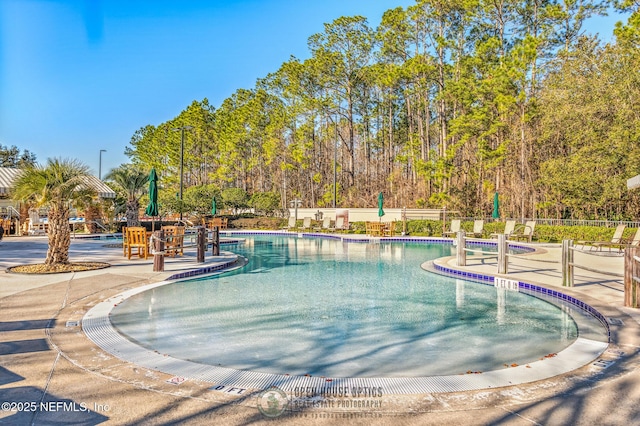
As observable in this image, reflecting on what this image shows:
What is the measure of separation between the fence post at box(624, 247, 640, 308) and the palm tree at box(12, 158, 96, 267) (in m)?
9.69

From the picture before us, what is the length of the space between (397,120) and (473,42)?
10367 millimetres

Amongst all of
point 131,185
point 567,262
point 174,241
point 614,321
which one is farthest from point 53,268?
point 567,262

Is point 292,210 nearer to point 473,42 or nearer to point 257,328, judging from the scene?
point 473,42

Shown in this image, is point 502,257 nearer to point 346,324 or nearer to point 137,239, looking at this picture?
point 346,324

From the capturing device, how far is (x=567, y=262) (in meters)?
6.74

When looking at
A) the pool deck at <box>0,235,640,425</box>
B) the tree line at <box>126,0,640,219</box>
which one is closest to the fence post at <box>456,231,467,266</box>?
the pool deck at <box>0,235,640,425</box>

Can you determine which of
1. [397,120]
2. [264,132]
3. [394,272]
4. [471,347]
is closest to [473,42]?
[397,120]

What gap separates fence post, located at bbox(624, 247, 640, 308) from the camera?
204 inches

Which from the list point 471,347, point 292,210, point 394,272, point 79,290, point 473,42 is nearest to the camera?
point 471,347

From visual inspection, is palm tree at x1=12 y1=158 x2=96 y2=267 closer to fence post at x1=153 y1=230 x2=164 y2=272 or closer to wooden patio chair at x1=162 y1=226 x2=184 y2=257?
fence post at x1=153 y1=230 x2=164 y2=272

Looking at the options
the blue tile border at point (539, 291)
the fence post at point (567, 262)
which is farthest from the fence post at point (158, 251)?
the fence post at point (567, 262)

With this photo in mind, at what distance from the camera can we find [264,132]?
3675 centimetres

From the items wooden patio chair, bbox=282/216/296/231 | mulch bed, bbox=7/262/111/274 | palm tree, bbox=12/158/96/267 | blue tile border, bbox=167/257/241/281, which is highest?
palm tree, bbox=12/158/96/267

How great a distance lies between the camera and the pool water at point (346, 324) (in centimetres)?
393
